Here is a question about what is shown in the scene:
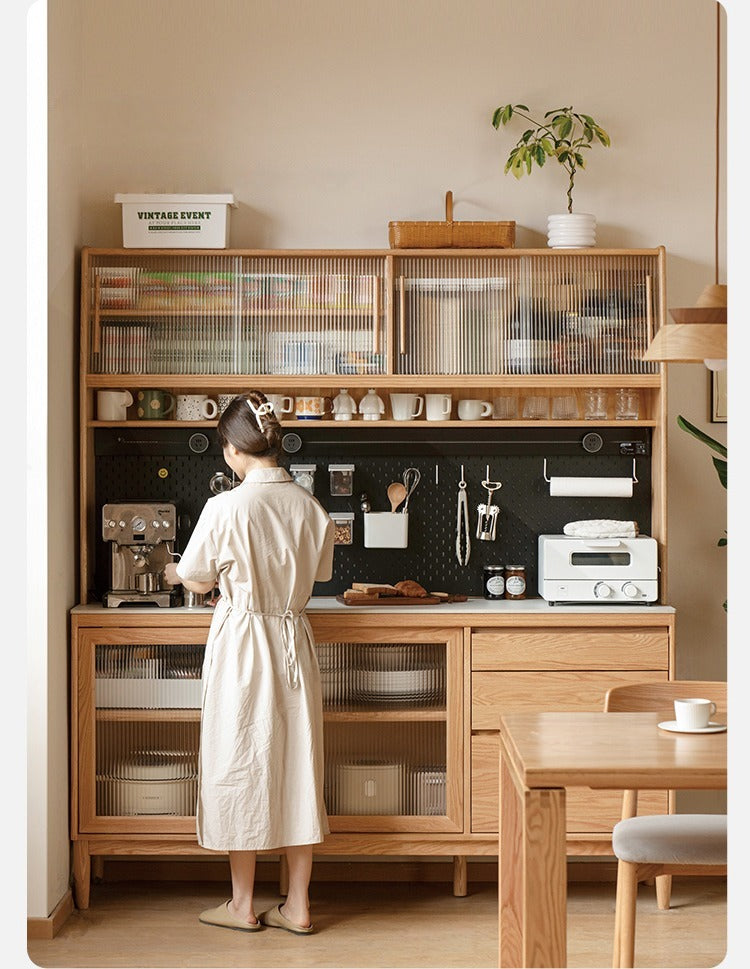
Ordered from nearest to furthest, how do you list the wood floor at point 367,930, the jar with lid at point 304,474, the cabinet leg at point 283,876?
the wood floor at point 367,930 → the cabinet leg at point 283,876 → the jar with lid at point 304,474

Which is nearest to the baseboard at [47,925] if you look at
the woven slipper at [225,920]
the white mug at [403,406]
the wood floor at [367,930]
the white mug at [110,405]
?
the wood floor at [367,930]

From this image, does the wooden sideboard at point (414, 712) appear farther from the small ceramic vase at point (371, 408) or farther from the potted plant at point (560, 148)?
the potted plant at point (560, 148)

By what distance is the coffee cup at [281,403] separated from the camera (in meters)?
4.26

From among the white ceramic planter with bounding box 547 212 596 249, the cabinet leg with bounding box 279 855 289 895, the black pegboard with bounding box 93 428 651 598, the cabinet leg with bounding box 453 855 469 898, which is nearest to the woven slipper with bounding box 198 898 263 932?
the cabinet leg with bounding box 279 855 289 895

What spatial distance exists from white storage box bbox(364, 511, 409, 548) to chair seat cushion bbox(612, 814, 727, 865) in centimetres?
157

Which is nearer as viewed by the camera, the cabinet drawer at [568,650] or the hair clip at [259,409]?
the hair clip at [259,409]

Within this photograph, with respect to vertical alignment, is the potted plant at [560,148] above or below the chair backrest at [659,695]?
above

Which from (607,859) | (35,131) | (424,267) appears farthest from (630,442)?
(35,131)

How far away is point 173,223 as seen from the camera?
4160 millimetres

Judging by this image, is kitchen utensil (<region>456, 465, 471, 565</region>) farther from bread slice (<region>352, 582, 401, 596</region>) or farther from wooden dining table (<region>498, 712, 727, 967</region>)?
wooden dining table (<region>498, 712, 727, 967</region>)

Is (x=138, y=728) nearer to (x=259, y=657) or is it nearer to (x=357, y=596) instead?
(x=259, y=657)

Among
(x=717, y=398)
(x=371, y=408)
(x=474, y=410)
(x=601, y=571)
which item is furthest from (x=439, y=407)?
(x=717, y=398)

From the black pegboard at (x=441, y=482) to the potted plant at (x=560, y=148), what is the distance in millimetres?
732

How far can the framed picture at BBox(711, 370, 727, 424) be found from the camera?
14.3ft
